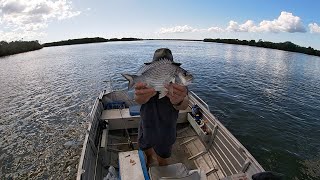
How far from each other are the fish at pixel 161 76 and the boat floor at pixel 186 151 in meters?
4.95

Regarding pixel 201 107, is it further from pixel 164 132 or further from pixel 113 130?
pixel 164 132

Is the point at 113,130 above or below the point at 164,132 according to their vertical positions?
below

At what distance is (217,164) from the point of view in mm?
7629

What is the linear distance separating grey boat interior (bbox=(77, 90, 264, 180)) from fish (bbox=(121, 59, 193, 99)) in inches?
84.5

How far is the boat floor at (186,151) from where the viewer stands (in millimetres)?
7757

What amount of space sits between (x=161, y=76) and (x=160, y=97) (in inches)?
12.6

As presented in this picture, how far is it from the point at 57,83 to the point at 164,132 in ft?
92.1

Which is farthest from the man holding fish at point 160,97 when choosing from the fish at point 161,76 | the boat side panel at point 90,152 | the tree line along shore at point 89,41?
the tree line along shore at point 89,41

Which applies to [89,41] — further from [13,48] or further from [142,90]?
[142,90]

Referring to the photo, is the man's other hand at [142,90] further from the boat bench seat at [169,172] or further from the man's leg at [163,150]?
the boat bench seat at [169,172]

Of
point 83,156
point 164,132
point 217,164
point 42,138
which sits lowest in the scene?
point 42,138

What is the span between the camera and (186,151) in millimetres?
8719

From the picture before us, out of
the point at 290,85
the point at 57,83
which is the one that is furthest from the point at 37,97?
the point at 290,85

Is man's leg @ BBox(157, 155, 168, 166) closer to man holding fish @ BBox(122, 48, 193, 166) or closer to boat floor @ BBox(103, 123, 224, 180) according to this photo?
man holding fish @ BBox(122, 48, 193, 166)
